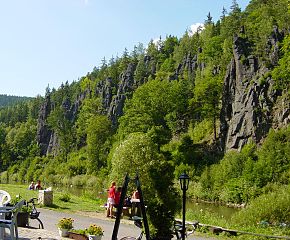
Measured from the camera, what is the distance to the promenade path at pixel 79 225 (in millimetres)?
11272

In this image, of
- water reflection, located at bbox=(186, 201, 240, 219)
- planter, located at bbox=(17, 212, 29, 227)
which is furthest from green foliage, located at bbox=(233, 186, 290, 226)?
water reflection, located at bbox=(186, 201, 240, 219)


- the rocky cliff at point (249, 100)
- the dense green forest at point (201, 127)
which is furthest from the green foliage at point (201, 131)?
the rocky cliff at point (249, 100)

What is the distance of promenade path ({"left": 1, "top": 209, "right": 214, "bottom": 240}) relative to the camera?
11.3 m

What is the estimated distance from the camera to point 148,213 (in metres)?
9.39

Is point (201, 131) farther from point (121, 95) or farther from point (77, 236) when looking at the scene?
point (77, 236)

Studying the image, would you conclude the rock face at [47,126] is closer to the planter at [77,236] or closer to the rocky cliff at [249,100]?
the rocky cliff at [249,100]

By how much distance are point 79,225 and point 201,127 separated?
57.9 metres

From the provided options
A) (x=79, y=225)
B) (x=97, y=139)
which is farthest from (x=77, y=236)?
(x=97, y=139)

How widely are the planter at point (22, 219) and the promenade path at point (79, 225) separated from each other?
0.63 metres

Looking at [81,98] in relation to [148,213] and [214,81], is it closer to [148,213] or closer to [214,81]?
[214,81]

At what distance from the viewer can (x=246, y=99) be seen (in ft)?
194

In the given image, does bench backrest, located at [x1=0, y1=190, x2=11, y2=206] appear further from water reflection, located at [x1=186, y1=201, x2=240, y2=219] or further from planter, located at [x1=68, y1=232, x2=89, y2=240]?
water reflection, located at [x1=186, y1=201, x2=240, y2=219]

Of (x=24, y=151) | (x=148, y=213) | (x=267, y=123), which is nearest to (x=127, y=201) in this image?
(x=148, y=213)

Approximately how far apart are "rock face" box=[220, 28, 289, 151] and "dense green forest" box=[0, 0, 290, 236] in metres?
0.14
